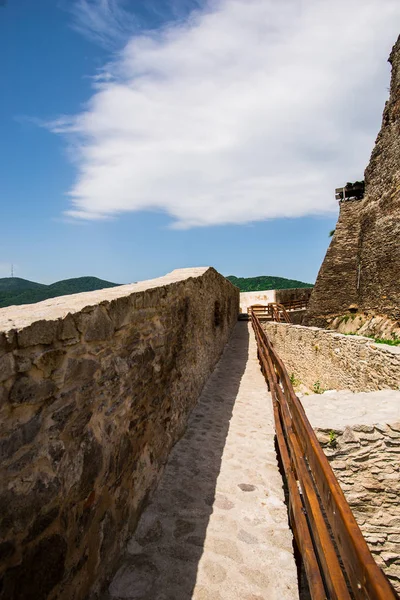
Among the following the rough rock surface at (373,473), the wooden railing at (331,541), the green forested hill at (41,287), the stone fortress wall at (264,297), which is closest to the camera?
the wooden railing at (331,541)

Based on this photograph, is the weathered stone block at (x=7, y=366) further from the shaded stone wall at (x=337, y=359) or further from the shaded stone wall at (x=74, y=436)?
the shaded stone wall at (x=337, y=359)

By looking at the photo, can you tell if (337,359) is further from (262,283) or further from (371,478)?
(262,283)

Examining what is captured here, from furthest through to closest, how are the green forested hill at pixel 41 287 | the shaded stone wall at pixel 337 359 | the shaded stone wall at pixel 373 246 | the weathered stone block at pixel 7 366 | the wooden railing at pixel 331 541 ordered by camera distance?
the green forested hill at pixel 41 287 < the shaded stone wall at pixel 373 246 < the shaded stone wall at pixel 337 359 < the weathered stone block at pixel 7 366 < the wooden railing at pixel 331 541

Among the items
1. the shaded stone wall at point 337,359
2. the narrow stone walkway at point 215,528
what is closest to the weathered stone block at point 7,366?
the narrow stone walkway at point 215,528

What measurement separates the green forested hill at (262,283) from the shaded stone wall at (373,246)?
40.3 m

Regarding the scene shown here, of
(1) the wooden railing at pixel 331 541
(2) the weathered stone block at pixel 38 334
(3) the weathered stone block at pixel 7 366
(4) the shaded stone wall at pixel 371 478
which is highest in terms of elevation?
(2) the weathered stone block at pixel 38 334

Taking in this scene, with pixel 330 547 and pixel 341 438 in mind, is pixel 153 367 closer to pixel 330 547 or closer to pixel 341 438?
pixel 330 547

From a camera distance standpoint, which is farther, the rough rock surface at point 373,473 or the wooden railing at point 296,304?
the wooden railing at point 296,304

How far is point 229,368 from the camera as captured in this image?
960cm

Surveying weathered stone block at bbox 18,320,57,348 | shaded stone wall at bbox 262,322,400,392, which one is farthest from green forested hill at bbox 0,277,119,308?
weathered stone block at bbox 18,320,57,348

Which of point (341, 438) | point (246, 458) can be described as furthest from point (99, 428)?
point (341, 438)

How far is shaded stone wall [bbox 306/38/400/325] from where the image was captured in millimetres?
14211

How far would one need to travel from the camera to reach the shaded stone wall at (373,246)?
14.2m

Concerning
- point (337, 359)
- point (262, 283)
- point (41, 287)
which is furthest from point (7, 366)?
point (41, 287)
